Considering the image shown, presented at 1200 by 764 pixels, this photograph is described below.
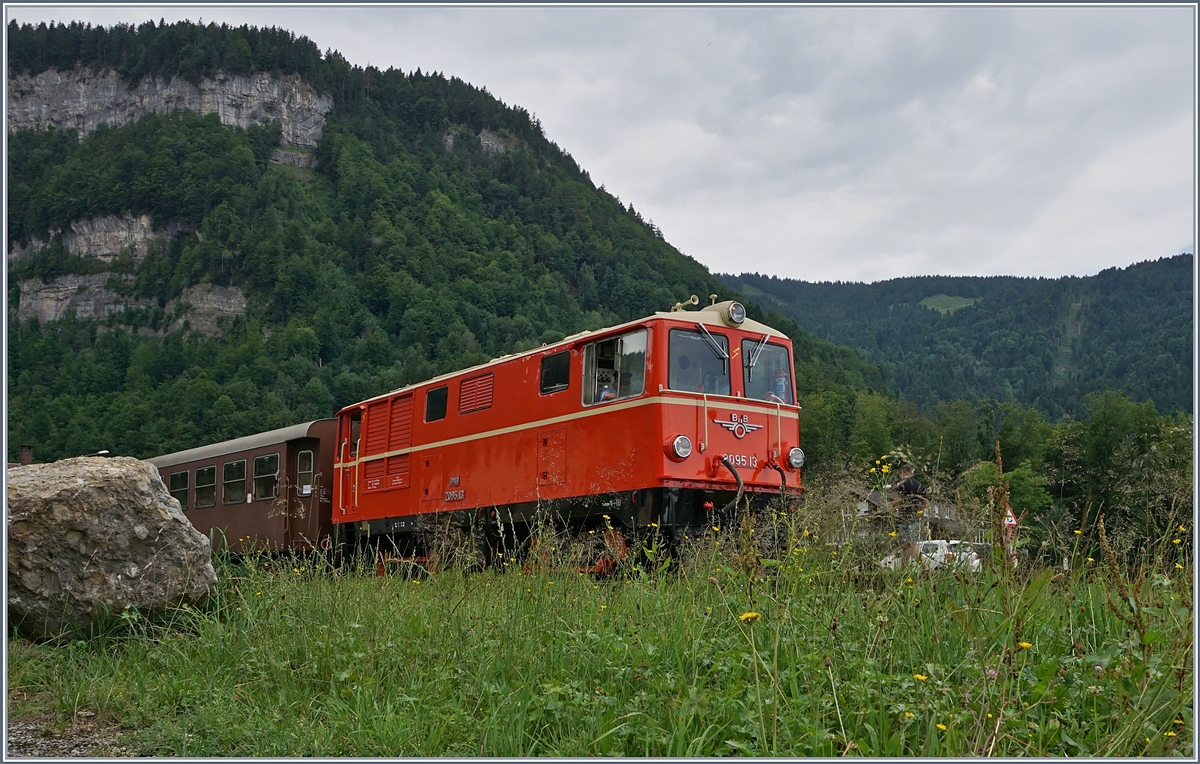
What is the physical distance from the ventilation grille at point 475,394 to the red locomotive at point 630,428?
0.07 ft

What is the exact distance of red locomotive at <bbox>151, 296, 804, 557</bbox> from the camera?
10.6 m

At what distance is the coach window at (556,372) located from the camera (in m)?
11.7

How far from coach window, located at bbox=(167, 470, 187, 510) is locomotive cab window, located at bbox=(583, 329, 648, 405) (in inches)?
459

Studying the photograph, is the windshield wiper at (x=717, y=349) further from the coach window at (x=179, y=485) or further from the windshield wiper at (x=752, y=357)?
the coach window at (x=179, y=485)

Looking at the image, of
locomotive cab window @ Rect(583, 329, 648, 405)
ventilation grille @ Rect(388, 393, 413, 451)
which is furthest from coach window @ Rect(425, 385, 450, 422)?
locomotive cab window @ Rect(583, 329, 648, 405)

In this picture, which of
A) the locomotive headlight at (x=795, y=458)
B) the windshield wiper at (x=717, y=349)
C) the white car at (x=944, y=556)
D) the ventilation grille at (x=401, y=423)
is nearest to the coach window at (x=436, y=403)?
the ventilation grille at (x=401, y=423)

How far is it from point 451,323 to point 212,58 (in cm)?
8618

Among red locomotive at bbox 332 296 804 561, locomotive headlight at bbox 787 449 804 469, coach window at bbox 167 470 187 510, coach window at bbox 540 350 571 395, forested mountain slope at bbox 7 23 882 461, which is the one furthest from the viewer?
forested mountain slope at bbox 7 23 882 461

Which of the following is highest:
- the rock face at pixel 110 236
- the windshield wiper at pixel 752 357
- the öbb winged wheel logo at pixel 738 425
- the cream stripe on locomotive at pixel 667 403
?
the rock face at pixel 110 236

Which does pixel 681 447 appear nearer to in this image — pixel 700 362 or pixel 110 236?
pixel 700 362

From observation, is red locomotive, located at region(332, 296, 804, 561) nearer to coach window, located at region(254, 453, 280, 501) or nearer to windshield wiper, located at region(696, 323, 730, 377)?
windshield wiper, located at region(696, 323, 730, 377)

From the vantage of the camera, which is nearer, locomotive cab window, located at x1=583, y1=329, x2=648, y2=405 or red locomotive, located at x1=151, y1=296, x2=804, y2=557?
red locomotive, located at x1=151, y1=296, x2=804, y2=557

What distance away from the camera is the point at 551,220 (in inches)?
5187

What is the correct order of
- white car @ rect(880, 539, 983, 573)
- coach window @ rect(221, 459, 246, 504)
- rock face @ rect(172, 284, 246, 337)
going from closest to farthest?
white car @ rect(880, 539, 983, 573) < coach window @ rect(221, 459, 246, 504) < rock face @ rect(172, 284, 246, 337)
